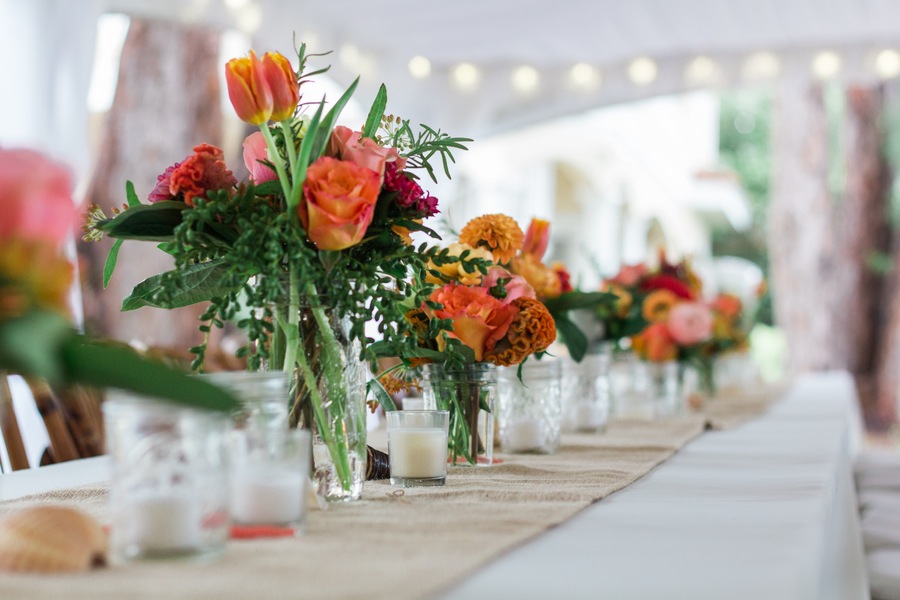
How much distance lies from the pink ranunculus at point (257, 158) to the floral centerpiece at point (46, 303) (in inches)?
17.2

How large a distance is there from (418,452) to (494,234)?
0.35 m

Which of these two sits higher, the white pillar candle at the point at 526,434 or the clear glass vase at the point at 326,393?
the clear glass vase at the point at 326,393

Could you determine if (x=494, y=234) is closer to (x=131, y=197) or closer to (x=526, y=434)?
(x=526, y=434)

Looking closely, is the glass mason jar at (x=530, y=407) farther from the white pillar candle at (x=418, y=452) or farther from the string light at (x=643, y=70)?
the string light at (x=643, y=70)


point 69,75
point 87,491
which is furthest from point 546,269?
point 69,75

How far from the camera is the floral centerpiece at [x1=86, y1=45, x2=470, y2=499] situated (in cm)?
99

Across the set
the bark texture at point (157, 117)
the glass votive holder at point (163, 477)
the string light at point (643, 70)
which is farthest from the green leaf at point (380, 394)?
the bark texture at point (157, 117)

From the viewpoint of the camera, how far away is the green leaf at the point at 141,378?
636mm

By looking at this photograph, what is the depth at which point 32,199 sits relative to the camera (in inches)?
24.3

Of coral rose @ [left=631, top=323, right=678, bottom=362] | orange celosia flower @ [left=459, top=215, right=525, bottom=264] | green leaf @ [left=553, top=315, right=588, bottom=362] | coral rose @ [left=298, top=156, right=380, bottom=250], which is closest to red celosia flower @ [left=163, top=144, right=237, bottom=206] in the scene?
coral rose @ [left=298, top=156, right=380, bottom=250]

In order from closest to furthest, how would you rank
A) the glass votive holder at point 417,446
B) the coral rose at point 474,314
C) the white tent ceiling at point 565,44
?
the glass votive holder at point 417,446 → the coral rose at point 474,314 → the white tent ceiling at point 565,44

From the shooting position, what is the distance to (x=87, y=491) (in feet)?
3.98

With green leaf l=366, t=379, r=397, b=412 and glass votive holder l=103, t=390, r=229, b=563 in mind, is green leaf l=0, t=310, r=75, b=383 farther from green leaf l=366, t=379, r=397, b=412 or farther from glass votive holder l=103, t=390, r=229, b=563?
green leaf l=366, t=379, r=397, b=412

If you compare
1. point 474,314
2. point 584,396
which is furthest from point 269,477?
point 584,396
